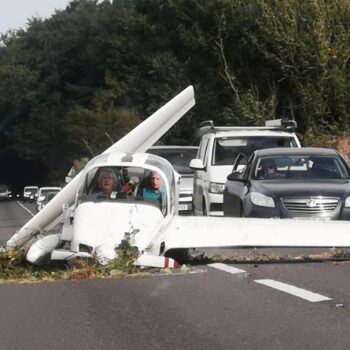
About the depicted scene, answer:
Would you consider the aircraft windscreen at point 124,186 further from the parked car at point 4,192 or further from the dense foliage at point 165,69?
the parked car at point 4,192

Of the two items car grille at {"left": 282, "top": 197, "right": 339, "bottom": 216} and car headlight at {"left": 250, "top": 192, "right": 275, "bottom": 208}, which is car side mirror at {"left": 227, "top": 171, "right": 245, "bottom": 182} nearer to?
car headlight at {"left": 250, "top": 192, "right": 275, "bottom": 208}

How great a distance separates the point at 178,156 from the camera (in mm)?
22000

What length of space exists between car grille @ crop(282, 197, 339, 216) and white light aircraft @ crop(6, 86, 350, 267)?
4.90 feet

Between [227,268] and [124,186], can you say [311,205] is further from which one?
[124,186]

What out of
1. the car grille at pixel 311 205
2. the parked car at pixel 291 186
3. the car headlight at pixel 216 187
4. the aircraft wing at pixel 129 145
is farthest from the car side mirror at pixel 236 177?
the car headlight at pixel 216 187

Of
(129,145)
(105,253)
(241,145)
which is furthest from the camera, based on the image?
(241,145)

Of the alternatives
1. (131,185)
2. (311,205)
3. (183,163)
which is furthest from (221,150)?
(131,185)

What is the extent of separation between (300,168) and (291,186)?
133 cm

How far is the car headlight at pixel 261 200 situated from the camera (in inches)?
546

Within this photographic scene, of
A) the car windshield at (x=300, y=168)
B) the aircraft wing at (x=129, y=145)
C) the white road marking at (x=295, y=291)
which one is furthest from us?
the car windshield at (x=300, y=168)

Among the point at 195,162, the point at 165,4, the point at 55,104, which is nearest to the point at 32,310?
the point at 195,162

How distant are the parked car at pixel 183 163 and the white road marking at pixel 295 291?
31.5 feet

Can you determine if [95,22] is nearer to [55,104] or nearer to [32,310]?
[55,104]

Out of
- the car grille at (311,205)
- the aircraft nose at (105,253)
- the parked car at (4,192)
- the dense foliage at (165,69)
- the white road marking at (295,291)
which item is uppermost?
the dense foliage at (165,69)
